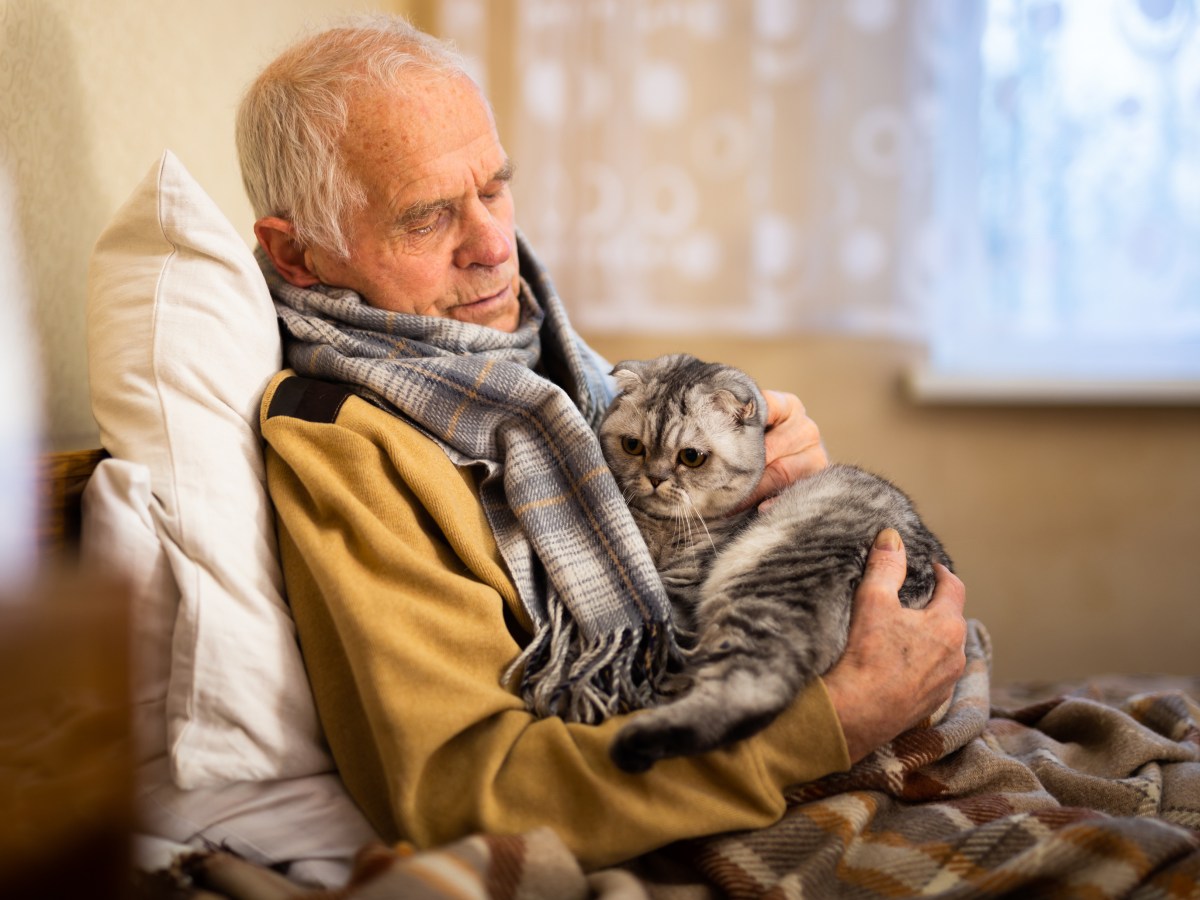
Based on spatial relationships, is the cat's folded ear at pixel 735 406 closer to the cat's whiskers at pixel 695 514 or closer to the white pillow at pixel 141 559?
the cat's whiskers at pixel 695 514

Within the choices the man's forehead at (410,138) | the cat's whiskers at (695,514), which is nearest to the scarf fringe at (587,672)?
the cat's whiskers at (695,514)

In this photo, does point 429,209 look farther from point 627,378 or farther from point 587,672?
point 587,672

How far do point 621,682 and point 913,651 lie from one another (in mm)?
373

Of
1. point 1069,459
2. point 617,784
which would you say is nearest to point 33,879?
point 617,784

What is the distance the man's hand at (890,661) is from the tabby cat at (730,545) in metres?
0.03

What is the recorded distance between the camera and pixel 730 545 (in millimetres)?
1390

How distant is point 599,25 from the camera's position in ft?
8.02

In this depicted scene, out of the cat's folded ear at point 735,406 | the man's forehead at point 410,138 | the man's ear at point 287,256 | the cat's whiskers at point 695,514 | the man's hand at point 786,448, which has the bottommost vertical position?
the cat's whiskers at point 695,514

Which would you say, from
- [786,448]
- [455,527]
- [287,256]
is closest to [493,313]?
[287,256]

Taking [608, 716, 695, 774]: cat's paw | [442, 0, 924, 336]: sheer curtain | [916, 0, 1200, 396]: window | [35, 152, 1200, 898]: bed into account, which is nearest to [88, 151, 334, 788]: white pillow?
[35, 152, 1200, 898]: bed

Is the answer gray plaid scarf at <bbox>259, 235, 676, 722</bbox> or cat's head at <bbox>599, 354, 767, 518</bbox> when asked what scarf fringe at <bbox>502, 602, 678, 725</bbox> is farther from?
cat's head at <bbox>599, 354, 767, 518</bbox>

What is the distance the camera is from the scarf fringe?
108 cm

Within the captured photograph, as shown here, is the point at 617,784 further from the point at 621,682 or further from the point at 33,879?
the point at 33,879

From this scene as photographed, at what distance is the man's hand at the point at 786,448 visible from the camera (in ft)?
5.05
